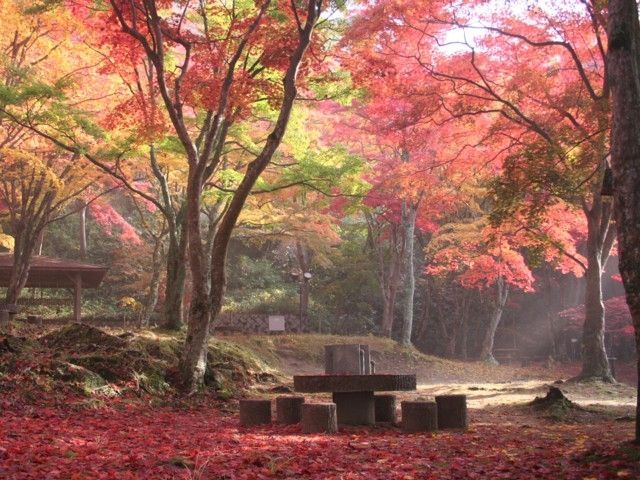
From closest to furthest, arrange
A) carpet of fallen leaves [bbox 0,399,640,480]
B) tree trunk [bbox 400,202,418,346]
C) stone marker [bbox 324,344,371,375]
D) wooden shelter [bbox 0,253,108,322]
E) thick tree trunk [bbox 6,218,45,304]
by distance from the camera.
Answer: carpet of fallen leaves [bbox 0,399,640,480] < stone marker [bbox 324,344,371,375] < thick tree trunk [bbox 6,218,45,304] < wooden shelter [bbox 0,253,108,322] < tree trunk [bbox 400,202,418,346]

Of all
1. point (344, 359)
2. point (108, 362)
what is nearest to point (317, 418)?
point (344, 359)

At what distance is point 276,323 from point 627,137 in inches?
735

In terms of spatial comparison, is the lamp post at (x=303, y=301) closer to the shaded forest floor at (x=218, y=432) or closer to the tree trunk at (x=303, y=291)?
the tree trunk at (x=303, y=291)

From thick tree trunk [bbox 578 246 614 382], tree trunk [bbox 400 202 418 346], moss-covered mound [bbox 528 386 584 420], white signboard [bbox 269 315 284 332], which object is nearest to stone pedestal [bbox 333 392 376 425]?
moss-covered mound [bbox 528 386 584 420]

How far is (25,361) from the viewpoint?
8.78 m

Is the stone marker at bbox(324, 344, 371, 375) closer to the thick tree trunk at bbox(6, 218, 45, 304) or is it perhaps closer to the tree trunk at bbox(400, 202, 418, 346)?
the thick tree trunk at bbox(6, 218, 45, 304)

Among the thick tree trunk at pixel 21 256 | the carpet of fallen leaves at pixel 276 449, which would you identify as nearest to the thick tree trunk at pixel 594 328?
the carpet of fallen leaves at pixel 276 449

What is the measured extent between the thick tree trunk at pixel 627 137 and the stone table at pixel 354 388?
3.11 m

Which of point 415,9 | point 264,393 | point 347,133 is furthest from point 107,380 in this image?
point 347,133

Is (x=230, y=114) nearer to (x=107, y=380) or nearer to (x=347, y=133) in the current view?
(x=107, y=380)

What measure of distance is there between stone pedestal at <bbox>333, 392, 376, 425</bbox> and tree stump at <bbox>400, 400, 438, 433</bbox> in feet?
2.52

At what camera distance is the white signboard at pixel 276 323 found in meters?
22.9

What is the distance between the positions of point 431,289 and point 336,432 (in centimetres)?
2226

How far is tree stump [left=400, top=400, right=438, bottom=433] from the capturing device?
24.5ft
